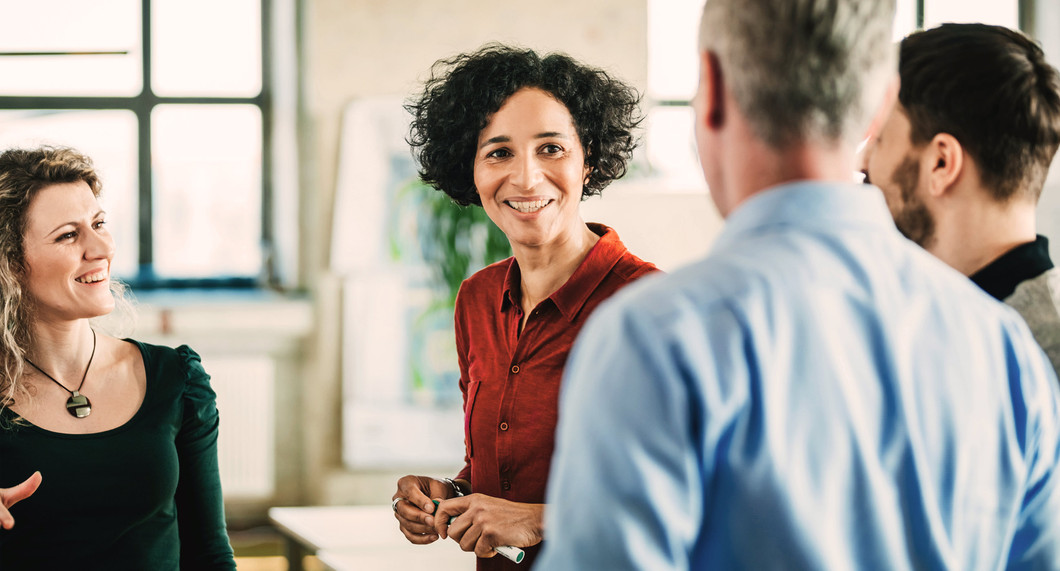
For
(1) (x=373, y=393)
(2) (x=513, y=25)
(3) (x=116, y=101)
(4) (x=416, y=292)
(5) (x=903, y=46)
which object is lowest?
(1) (x=373, y=393)

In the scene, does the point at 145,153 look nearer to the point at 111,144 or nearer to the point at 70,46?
the point at 111,144

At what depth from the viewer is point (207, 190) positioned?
505 cm

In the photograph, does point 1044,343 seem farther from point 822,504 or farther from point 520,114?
point 520,114

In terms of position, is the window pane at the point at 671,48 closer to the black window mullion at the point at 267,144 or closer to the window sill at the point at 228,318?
the black window mullion at the point at 267,144

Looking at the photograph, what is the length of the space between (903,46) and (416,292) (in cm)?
353

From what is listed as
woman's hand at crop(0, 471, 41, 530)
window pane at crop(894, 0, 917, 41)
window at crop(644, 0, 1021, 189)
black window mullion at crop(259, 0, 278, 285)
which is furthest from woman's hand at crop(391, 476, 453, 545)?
window pane at crop(894, 0, 917, 41)

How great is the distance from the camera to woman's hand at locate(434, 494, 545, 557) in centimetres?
144

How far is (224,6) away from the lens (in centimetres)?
499

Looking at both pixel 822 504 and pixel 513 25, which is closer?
pixel 822 504

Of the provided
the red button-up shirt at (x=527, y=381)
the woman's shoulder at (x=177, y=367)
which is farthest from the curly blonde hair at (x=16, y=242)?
the red button-up shirt at (x=527, y=381)

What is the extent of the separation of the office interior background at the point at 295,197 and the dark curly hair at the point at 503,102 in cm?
237

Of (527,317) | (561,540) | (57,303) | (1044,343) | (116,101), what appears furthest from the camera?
(116,101)

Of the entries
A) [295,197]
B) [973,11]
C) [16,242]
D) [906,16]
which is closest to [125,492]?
[16,242]

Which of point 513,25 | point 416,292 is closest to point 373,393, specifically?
point 416,292
